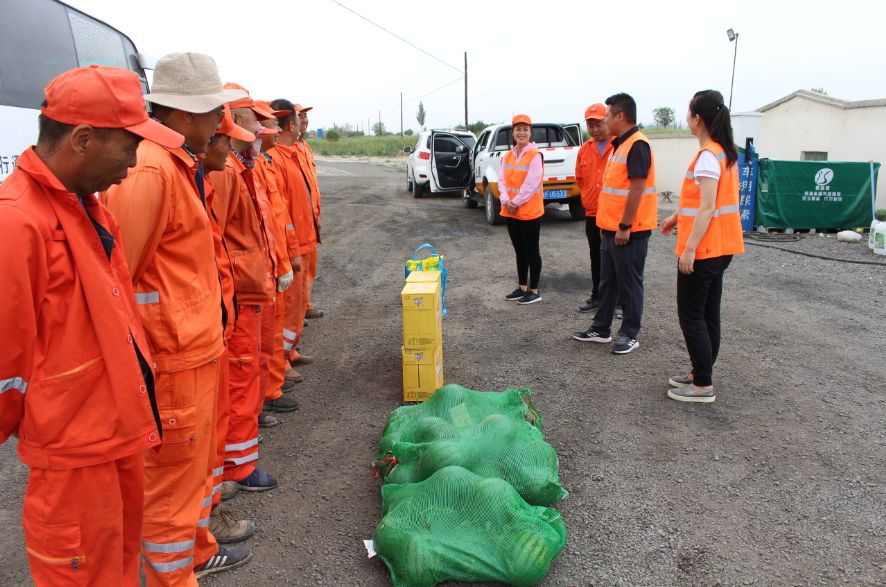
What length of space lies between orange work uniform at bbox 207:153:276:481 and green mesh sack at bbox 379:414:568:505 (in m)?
0.82

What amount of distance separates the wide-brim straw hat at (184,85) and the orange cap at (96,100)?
0.60 m

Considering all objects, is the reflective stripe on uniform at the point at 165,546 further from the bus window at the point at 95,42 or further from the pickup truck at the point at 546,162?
the pickup truck at the point at 546,162

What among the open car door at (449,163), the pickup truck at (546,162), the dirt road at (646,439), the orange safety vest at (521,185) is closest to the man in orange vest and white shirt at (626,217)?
the dirt road at (646,439)

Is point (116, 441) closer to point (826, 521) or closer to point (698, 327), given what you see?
point (826, 521)

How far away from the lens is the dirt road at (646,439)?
2.85 meters

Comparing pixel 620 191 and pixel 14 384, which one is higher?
A: pixel 620 191

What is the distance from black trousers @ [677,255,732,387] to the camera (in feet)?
13.6

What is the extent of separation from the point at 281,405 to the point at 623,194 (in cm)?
323

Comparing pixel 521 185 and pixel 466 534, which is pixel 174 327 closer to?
pixel 466 534

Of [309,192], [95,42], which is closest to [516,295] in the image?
[309,192]

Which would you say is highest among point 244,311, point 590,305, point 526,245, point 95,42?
point 95,42

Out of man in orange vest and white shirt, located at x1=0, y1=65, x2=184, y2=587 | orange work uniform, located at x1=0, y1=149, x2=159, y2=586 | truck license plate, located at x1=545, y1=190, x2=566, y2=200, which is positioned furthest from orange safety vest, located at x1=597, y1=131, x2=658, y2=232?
truck license plate, located at x1=545, y1=190, x2=566, y2=200

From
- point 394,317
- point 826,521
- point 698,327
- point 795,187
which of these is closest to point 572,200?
point 795,187

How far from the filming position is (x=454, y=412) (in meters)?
3.64
